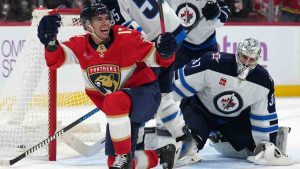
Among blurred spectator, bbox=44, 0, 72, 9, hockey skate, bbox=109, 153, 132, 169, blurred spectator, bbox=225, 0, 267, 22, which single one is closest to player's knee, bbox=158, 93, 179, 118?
hockey skate, bbox=109, 153, 132, 169

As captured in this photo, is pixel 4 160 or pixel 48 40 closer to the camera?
pixel 48 40

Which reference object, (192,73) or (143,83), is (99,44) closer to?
(143,83)

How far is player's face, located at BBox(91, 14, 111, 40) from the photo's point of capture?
3142 mm

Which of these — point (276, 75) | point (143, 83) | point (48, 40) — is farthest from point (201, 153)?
point (276, 75)

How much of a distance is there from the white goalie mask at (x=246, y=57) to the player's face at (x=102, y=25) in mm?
829

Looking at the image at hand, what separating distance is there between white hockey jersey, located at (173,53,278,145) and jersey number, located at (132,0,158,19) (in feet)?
1.31

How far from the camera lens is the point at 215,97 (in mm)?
3840

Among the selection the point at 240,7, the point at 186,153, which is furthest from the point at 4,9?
the point at 186,153

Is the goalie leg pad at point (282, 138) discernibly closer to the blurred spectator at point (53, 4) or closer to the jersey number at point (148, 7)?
the jersey number at point (148, 7)

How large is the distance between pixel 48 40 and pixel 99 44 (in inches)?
8.4

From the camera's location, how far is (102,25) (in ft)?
10.3

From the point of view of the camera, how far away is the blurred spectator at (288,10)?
6.92 m

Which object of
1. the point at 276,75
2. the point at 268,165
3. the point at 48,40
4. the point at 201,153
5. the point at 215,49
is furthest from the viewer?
the point at 276,75

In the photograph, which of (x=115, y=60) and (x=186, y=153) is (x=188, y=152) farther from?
(x=115, y=60)
